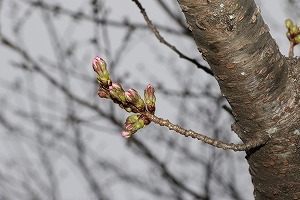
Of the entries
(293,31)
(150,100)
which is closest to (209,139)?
(150,100)

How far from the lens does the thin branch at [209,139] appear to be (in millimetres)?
1208

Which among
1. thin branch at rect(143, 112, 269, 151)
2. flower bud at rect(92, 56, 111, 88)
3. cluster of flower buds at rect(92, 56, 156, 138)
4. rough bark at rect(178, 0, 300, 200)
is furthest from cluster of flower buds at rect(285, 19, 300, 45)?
flower bud at rect(92, 56, 111, 88)

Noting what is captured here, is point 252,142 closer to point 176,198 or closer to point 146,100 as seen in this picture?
point 146,100

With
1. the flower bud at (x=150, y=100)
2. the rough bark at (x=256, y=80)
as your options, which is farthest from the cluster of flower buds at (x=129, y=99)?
the rough bark at (x=256, y=80)

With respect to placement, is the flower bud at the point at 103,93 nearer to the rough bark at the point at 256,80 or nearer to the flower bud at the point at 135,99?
the flower bud at the point at 135,99

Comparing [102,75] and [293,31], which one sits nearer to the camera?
[102,75]

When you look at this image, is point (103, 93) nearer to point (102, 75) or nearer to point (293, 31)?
point (102, 75)

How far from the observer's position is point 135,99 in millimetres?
1289

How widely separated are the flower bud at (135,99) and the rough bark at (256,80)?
0.78 feet

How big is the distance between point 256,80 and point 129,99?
0.38 meters

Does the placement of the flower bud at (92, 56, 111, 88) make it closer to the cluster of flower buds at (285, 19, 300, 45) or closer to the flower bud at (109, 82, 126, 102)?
the flower bud at (109, 82, 126, 102)

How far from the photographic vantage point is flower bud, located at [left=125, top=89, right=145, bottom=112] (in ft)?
4.20

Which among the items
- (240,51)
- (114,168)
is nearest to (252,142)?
(240,51)

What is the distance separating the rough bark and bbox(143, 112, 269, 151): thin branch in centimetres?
3
